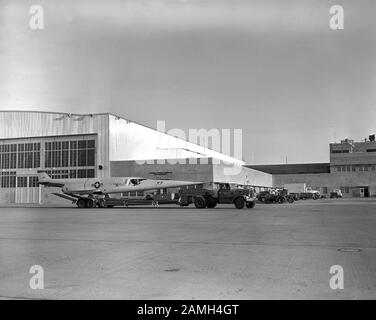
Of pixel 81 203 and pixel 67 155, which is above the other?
pixel 67 155

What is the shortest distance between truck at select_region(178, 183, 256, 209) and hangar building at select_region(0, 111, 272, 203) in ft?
68.4

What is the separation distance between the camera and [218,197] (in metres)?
41.5

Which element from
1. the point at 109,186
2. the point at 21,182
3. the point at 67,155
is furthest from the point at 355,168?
the point at 21,182

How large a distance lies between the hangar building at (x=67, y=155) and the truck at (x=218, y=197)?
20.8 m

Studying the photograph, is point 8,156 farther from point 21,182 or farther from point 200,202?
point 200,202

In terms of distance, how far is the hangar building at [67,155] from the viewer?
211 ft

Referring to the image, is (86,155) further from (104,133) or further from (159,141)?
(159,141)

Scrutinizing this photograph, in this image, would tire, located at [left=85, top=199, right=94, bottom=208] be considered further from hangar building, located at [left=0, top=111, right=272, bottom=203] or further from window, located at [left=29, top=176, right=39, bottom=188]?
window, located at [left=29, top=176, right=39, bottom=188]

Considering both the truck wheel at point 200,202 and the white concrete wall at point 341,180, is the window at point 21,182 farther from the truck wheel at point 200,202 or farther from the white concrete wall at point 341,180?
the white concrete wall at point 341,180

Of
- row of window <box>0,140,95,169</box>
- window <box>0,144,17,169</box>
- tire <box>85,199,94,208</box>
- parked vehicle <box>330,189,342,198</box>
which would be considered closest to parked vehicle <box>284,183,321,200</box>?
→ parked vehicle <box>330,189,342,198</box>

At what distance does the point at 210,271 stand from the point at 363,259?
4.26 meters

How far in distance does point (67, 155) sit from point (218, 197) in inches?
1276

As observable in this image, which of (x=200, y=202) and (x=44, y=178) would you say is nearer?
(x=200, y=202)

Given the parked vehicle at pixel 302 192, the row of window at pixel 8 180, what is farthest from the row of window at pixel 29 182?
the parked vehicle at pixel 302 192
